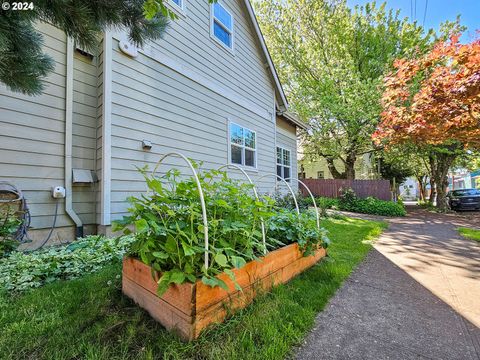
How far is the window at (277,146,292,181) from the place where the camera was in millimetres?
9742

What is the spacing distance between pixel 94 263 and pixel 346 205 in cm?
1182

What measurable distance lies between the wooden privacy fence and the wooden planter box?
41.7ft

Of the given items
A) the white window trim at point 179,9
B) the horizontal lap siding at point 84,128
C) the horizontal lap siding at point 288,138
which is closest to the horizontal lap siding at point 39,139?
the horizontal lap siding at point 84,128

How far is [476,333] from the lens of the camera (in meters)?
1.95

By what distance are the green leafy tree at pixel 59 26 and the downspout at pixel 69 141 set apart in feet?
6.15

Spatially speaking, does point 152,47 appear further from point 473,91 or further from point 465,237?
point 465,237

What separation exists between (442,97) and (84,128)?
268 inches

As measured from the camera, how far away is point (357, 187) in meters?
13.6

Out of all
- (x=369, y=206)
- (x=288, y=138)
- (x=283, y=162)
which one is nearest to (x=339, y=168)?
(x=369, y=206)

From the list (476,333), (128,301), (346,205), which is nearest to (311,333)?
(476,333)

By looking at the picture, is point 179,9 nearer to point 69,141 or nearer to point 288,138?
point 69,141

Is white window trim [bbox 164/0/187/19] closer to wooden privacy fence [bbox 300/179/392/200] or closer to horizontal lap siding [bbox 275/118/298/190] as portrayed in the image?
horizontal lap siding [bbox 275/118/298/190]

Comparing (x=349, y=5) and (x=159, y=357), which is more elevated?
(x=349, y=5)

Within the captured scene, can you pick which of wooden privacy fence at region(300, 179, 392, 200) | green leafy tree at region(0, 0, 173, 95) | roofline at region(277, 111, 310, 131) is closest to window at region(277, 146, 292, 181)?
roofline at region(277, 111, 310, 131)
